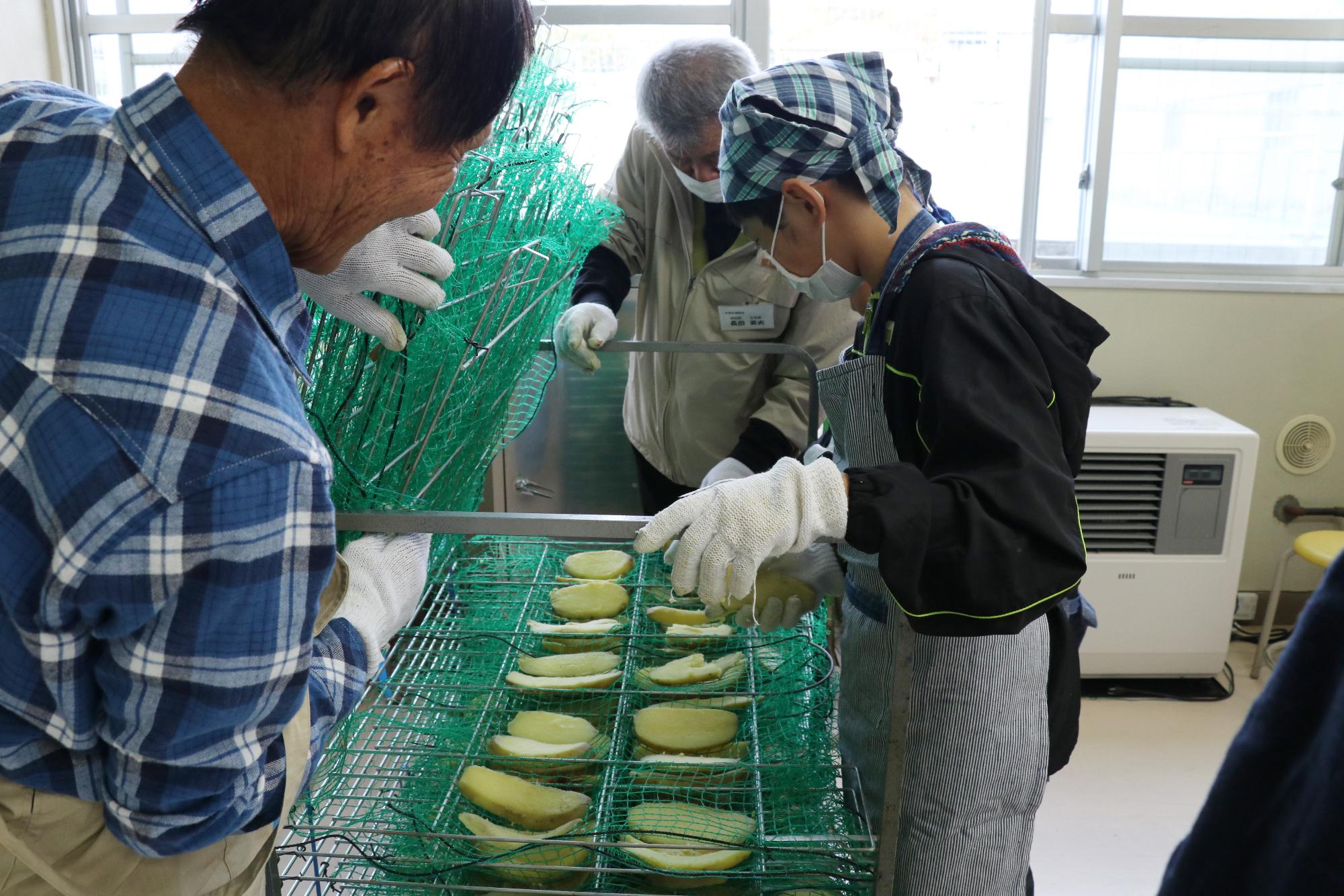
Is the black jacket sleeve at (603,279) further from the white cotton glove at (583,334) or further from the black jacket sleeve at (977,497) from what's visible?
the black jacket sleeve at (977,497)

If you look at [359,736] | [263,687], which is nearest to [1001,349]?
[263,687]

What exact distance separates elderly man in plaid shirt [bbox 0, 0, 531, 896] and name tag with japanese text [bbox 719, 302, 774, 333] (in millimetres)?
1295

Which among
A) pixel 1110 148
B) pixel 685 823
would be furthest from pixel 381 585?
pixel 1110 148

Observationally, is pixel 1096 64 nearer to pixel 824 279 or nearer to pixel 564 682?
pixel 824 279

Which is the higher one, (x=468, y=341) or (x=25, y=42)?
(x=25, y=42)

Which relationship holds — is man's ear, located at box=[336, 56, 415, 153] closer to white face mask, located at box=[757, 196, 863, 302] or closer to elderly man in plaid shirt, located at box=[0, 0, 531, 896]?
elderly man in plaid shirt, located at box=[0, 0, 531, 896]

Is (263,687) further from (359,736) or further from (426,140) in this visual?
(359,736)

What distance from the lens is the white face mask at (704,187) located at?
1.85 meters

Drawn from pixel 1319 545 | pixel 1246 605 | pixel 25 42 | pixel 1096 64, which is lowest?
pixel 1246 605

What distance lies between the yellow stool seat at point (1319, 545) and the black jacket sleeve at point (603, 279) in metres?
2.22

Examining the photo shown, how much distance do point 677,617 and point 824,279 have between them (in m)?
0.52

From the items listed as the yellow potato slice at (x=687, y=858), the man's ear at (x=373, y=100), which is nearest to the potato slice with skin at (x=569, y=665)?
the yellow potato slice at (x=687, y=858)

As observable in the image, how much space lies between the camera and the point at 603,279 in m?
2.10

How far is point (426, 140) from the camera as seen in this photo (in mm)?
709
